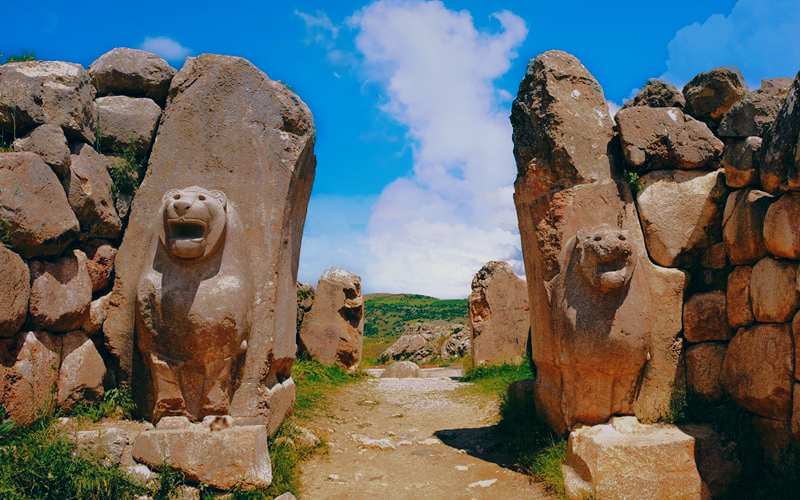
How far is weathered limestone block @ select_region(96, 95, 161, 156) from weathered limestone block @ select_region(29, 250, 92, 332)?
0.96m

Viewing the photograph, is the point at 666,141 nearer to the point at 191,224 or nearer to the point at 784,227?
the point at 784,227

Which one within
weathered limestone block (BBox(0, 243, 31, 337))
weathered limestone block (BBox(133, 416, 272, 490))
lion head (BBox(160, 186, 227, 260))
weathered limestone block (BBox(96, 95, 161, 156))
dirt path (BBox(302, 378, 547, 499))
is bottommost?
dirt path (BBox(302, 378, 547, 499))

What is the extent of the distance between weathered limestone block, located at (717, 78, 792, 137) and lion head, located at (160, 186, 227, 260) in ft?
11.4

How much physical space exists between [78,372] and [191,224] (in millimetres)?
1212

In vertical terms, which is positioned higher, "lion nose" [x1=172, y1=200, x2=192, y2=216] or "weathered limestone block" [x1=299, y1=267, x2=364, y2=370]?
"lion nose" [x1=172, y1=200, x2=192, y2=216]

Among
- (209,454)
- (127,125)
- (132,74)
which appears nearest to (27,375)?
(209,454)

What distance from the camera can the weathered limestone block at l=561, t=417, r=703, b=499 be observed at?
12.6 feet

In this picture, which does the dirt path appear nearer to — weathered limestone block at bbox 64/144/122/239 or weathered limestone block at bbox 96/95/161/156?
weathered limestone block at bbox 64/144/122/239

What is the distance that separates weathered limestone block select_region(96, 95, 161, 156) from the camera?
4.75 m

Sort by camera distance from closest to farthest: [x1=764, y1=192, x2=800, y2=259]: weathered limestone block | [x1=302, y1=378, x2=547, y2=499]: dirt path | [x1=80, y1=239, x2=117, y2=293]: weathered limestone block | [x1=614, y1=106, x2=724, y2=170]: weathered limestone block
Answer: [x1=764, y1=192, x2=800, y2=259]: weathered limestone block < [x1=80, y1=239, x2=117, y2=293]: weathered limestone block < [x1=302, y1=378, x2=547, y2=499]: dirt path < [x1=614, y1=106, x2=724, y2=170]: weathered limestone block

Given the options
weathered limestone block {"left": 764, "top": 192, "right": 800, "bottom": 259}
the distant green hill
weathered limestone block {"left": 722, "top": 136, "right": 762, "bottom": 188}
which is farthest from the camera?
the distant green hill

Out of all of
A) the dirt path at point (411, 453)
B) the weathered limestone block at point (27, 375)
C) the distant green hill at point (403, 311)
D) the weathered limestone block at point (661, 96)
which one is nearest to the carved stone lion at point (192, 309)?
the weathered limestone block at point (27, 375)

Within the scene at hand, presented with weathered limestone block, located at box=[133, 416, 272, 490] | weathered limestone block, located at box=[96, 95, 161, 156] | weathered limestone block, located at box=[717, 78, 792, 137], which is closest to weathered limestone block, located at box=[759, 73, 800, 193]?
weathered limestone block, located at box=[717, 78, 792, 137]

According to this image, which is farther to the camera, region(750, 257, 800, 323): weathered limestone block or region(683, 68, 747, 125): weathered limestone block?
region(683, 68, 747, 125): weathered limestone block
